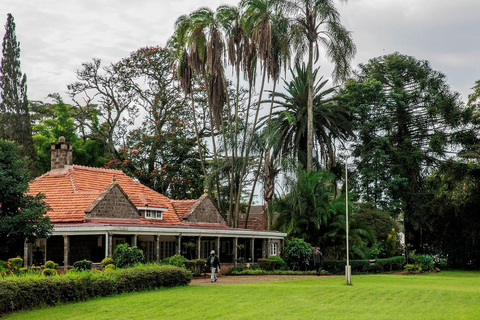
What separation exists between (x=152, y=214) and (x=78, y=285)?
13933mm

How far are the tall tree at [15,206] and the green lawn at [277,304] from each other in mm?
5051

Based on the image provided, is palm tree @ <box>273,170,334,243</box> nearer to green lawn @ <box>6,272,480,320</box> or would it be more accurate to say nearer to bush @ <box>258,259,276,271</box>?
bush @ <box>258,259,276,271</box>

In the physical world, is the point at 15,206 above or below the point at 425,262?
above

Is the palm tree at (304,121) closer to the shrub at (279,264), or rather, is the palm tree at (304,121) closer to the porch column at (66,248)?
the shrub at (279,264)

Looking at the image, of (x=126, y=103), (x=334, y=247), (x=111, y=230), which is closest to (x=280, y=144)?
(x=334, y=247)

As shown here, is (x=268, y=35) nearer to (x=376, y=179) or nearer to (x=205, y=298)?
(x=376, y=179)

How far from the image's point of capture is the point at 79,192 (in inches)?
1157

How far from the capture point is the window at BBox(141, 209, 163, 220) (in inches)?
1231

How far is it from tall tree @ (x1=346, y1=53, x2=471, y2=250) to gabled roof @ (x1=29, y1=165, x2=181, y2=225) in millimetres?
Answer: 15233

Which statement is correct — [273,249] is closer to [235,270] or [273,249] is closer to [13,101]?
[235,270]

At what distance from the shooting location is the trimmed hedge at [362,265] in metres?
34.0

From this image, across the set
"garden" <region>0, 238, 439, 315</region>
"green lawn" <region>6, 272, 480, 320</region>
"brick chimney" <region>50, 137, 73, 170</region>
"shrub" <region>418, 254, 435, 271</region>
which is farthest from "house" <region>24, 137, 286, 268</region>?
"shrub" <region>418, 254, 435, 271</region>

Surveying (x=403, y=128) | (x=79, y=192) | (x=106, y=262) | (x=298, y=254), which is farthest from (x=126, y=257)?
(x=403, y=128)

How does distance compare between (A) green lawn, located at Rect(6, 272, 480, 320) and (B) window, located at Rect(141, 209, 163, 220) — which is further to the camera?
(B) window, located at Rect(141, 209, 163, 220)
